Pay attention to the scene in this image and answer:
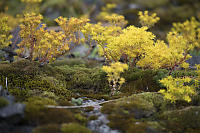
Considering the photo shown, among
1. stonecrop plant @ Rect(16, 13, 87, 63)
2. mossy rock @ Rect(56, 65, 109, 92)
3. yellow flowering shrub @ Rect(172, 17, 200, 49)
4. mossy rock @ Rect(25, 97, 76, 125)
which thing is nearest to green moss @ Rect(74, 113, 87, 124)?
mossy rock @ Rect(25, 97, 76, 125)

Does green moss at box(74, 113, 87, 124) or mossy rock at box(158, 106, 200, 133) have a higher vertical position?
green moss at box(74, 113, 87, 124)

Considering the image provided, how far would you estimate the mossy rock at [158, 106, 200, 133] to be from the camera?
624 centimetres

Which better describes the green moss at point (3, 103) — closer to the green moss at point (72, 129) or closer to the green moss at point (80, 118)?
the green moss at point (72, 129)

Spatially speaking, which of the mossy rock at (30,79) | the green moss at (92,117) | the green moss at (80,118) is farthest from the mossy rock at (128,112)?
the mossy rock at (30,79)

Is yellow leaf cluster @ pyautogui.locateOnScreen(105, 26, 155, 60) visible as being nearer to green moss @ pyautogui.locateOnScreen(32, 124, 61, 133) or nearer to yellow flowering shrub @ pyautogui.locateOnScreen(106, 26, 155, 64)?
yellow flowering shrub @ pyautogui.locateOnScreen(106, 26, 155, 64)

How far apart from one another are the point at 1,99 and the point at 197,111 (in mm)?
6538

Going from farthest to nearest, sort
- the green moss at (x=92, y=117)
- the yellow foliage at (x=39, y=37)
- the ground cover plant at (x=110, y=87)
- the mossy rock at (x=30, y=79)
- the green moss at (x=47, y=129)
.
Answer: the yellow foliage at (x=39, y=37)
the mossy rock at (x=30, y=79)
the green moss at (x=92, y=117)
the ground cover plant at (x=110, y=87)
the green moss at (x=47, y=129)

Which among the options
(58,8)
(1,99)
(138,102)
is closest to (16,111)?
(1,99)

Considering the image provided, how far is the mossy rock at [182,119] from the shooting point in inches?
246

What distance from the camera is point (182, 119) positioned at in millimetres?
6637

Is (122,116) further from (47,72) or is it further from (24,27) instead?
(24,27)

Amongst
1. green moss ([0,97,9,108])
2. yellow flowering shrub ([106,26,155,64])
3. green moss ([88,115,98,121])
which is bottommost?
green moss ([88,115,98,121])

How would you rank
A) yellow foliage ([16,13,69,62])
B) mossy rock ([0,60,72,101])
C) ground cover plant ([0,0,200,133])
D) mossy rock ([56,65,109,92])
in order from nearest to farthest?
ground cover plant ([0,0,200,133])
mossy rock ([0,60,72,101])
yellow foliage ([16,13,69,62])
mossy rock ([56,65,109,92])

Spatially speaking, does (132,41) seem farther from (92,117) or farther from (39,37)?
(39,37)
